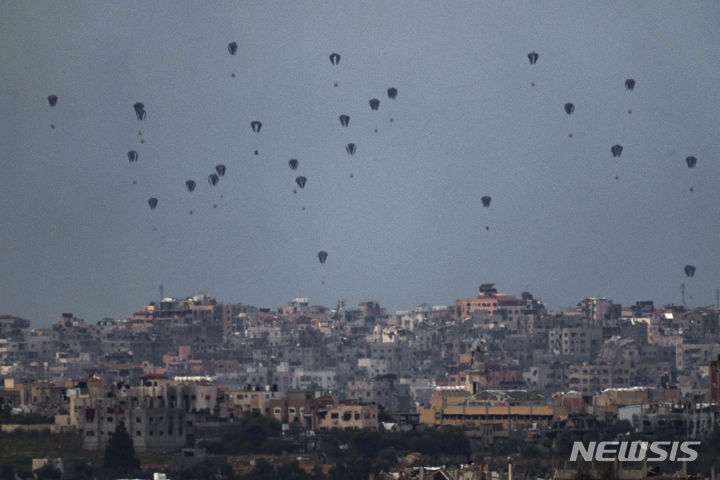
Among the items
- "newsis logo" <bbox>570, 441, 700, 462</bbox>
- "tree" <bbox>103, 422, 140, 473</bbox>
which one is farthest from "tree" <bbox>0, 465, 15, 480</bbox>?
"newsis logo" <bbox>570, 441, 700, 462</bbox>

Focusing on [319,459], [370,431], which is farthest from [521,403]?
[319,459]

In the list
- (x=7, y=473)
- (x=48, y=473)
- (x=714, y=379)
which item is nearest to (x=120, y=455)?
(x=48, y=473)

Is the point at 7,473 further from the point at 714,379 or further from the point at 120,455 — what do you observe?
the point at 714,379

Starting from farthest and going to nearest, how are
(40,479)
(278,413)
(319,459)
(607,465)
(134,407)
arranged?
(278,413)
(134,407)
(319,459)
(40,479)
(607,465)

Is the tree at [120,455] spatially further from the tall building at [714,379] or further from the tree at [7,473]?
the tall building at [714,379]

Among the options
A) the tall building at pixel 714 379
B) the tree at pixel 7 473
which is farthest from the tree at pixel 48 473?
the tall building at pixel 714 379

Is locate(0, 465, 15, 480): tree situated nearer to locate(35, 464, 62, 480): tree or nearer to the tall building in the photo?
locate(35, 464, 62, 480): tree

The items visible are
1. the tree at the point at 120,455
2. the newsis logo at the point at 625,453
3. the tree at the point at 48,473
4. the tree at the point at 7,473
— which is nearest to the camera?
the newsis logo at the point at 625,453

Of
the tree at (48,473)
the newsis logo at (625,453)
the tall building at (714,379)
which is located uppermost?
the tall building at (714,379)

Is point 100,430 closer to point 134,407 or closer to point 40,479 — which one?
point 134,407
